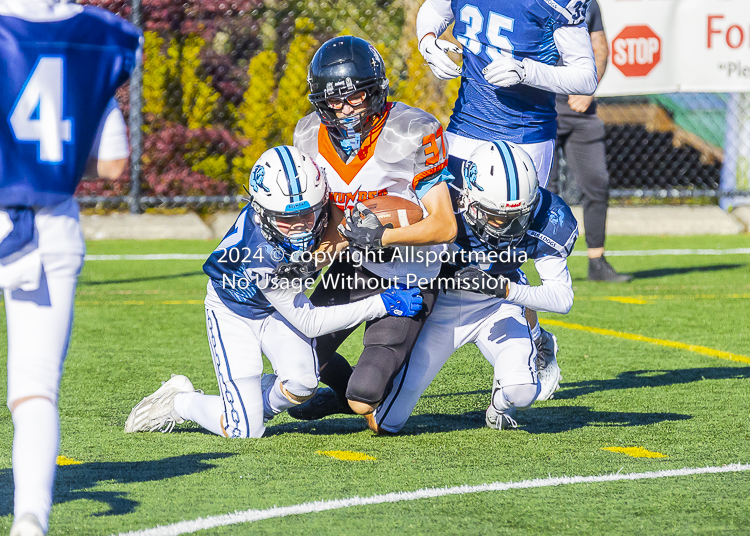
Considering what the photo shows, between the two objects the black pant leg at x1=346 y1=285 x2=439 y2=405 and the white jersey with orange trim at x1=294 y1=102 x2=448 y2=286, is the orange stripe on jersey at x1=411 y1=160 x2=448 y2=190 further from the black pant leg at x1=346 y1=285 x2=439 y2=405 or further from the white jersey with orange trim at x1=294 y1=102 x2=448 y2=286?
the black pant leg at x1=346 y1=285 x2=439 y2=405

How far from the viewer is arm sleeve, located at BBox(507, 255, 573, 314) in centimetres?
379

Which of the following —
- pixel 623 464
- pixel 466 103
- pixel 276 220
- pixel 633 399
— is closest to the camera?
pixel 623 464

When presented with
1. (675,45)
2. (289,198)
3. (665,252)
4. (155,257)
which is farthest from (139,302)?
(675,45)

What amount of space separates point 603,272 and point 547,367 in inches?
129

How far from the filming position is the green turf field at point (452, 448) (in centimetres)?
277

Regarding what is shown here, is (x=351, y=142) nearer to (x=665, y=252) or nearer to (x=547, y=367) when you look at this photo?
(x=547, y=367)

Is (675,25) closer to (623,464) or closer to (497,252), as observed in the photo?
(497,252)

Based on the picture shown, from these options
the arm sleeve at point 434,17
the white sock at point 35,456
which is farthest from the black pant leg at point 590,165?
the white sock at point 35,456

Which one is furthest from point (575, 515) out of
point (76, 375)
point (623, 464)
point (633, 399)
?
point (76, 375)

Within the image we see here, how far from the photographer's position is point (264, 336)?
383 cm

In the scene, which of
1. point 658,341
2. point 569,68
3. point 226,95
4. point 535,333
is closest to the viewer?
point 535,333

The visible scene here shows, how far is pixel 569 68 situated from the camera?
4.48 meters

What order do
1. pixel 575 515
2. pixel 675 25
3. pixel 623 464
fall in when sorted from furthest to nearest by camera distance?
pixel 675 25 < pixel 623 464 < pixel 575 515

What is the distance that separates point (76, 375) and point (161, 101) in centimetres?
561
